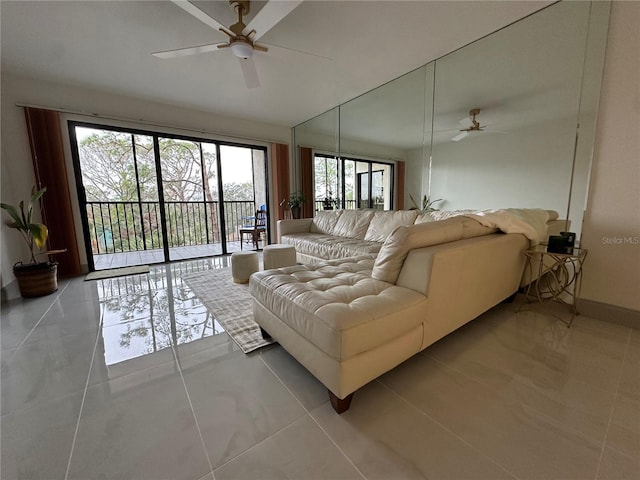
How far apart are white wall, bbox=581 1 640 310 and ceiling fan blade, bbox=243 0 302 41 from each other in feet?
7.40

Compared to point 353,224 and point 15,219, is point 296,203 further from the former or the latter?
point 15,219

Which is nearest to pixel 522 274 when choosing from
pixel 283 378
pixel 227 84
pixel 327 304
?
pixel 327 304

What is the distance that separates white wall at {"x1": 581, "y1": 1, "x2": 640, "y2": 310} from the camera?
1.75 meters

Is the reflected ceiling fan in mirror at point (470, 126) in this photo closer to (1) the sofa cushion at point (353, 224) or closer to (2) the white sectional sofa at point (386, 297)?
(1) the sofa cushion at point (353, 224)

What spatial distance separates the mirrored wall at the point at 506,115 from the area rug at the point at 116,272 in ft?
12.8

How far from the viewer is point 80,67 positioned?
9.16 feet

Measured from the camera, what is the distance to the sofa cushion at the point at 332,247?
2.72m

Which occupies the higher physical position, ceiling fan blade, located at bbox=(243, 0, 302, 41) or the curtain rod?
ceiling fan blade, located at bbox=(243, 0, 302, 41)

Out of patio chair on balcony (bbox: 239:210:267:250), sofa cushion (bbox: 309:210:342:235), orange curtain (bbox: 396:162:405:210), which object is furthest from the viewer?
patio chair on balcony (bbox: 239:210:267:250)

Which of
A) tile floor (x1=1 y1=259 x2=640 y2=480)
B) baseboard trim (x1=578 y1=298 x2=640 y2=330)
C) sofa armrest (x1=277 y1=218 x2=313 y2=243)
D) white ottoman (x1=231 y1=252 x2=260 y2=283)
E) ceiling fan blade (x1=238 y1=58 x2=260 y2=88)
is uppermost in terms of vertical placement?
ceiling fan blade (x1=238 y1=58 x2=260 y2=88)

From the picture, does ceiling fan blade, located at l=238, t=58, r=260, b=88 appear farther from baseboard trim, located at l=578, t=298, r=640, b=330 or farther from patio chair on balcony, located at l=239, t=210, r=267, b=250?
baseboard trim, located at l=578, t=298, r=640, b=330

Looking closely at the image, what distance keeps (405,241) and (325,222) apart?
103 inches

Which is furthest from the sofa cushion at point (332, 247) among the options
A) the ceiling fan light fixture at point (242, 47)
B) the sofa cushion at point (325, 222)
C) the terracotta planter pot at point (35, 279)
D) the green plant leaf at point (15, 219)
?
the green plant leaf at point (15, 219)

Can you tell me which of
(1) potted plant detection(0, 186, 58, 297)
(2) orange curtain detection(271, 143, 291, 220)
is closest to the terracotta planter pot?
(1) potted plant detection(0, 186, 58, 297)
